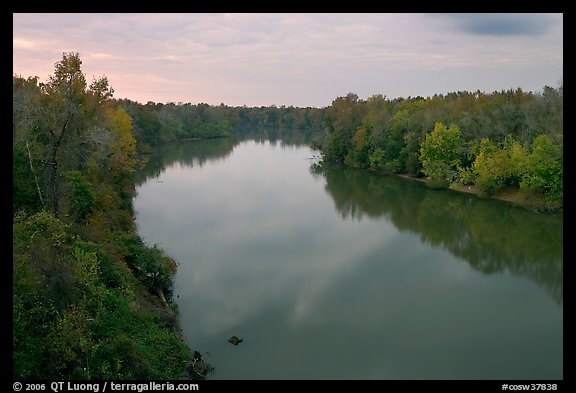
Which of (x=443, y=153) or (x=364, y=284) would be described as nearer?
(x=364, y=284)

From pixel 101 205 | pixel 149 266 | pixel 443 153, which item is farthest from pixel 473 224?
pixel 101 205

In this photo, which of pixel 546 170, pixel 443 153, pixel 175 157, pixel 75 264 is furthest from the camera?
pixel 175 157

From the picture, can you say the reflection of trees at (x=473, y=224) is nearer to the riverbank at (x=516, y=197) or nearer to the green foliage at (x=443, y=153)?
the riverbank at (x=516, y=197)

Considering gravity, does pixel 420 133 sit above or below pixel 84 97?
below

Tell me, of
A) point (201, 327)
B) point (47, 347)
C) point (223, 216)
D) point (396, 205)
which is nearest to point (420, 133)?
point (396, 205)

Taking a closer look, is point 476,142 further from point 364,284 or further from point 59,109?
point 59,109
